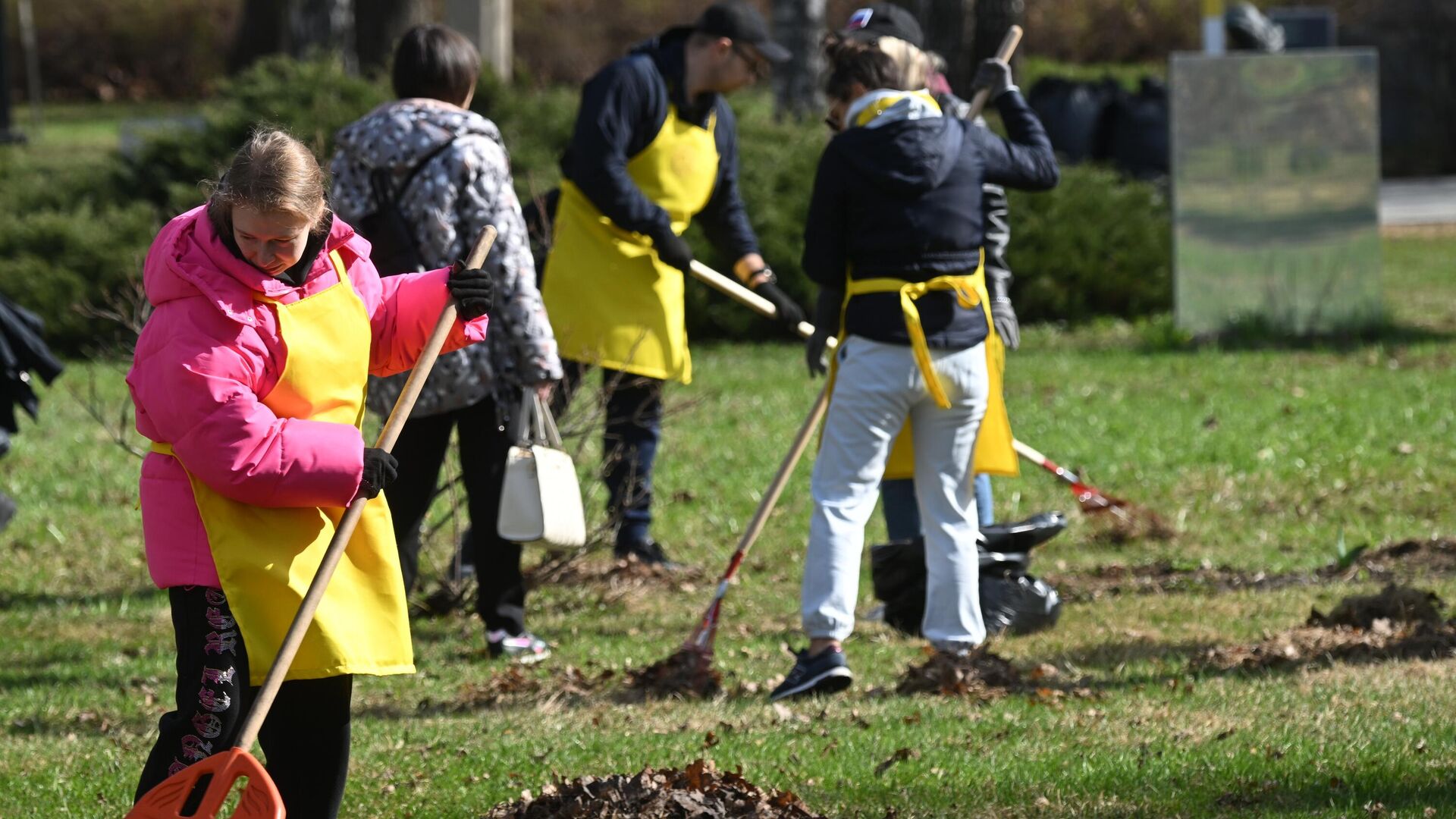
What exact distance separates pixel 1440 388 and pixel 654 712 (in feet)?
21.6

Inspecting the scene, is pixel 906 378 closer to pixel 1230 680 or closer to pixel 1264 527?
pixel 1230 680

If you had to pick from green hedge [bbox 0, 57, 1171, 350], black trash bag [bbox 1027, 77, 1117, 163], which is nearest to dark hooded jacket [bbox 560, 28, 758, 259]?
green hedge [bbox 0, 57, 1171, 350]

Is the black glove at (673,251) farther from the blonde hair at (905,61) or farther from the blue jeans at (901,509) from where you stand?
the blonde hair at (905,61)

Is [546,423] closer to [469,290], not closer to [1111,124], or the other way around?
[469,290]

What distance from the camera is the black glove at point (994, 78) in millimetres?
5828

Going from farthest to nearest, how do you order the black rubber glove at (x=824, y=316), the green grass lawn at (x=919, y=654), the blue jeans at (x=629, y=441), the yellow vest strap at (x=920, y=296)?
the blue jeans at (x=629, y=441)
the black rubber glove at (x=824, y=316)
the yellow vest strap at (x=920, y=296)
the green grass lawn at (x=919, y=654)

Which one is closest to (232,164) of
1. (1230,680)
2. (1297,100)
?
(1230,680)

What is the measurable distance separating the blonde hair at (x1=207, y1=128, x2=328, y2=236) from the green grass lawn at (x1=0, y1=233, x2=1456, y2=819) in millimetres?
1578

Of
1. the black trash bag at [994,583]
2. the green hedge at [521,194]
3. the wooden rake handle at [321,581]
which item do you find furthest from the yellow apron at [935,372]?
the green hedge at [521,194]

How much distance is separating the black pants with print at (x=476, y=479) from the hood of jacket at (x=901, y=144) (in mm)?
1301

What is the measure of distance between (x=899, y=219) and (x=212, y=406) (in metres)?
2.36

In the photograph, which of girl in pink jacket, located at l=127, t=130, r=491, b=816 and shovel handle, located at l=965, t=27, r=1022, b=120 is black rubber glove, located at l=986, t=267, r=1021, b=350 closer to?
shovel handle, located at l=965, t=27, r=1022, b=120

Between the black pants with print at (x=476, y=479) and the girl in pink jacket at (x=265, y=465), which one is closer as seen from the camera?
the girl in pink jacket at (x=265, y=465)

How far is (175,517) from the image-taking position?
3.50 meters
